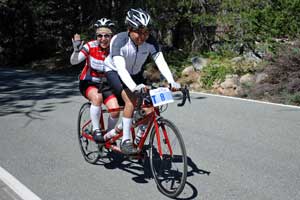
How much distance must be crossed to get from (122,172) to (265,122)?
12.6ft

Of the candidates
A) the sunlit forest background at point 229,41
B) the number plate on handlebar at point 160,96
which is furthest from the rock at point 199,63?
the number plate on handlebar at point 160,96

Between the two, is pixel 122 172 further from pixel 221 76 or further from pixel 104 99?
pixel 221 76

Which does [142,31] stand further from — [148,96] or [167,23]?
[167,23]

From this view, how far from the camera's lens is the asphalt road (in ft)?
15.7

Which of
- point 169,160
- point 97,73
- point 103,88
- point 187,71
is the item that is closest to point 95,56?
point 97,73

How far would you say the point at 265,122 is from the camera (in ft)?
27.1

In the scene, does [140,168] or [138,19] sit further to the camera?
[140,168]

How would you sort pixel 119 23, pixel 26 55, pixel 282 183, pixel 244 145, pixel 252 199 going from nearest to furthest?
1. pixel 252 199
2. pixel 282 183
3. pixel 244 145
4. pixel 119 23
5. pixel 26 55

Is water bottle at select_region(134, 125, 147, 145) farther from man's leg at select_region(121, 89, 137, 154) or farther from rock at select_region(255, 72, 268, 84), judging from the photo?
rock at select_region(255, 72, 268, 84)

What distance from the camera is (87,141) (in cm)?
614

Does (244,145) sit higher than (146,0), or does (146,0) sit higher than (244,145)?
(146,0)

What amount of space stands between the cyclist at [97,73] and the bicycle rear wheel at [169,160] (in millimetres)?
950

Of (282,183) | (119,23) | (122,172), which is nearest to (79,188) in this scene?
(122,172)

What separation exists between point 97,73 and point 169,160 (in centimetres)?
173
